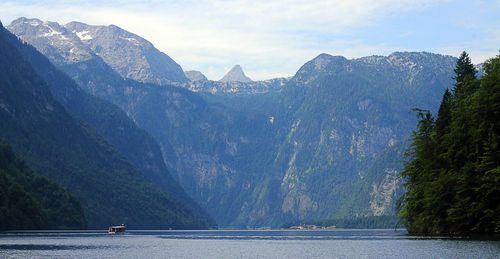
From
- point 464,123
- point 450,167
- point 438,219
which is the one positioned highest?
point 464,123

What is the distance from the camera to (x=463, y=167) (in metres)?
123

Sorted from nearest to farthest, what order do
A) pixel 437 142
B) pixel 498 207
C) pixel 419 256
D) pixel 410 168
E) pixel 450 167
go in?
pixel 419 256, pixel 498 207, pixel 450 167, pixel 437 142, pixel 410 168

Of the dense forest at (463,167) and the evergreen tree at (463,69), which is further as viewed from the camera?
the evergreen tree at (463,69)

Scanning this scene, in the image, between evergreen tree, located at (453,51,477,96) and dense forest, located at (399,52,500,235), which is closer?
dense forest, located at (399,52,500,235)

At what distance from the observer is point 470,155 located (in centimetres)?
12238

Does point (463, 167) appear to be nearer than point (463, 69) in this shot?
Yes

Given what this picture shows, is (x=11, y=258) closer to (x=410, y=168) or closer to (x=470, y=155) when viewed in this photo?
(x=470, y=155)

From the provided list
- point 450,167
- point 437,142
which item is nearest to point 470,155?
point 450,167

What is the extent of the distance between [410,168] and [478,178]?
46890mm

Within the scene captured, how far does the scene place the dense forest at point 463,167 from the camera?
116 metres

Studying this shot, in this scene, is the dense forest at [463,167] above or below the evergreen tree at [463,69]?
below

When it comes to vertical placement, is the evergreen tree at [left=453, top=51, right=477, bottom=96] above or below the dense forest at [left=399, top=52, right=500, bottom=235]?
above

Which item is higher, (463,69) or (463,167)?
(463,69)

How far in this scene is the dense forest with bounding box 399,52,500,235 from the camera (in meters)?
116
